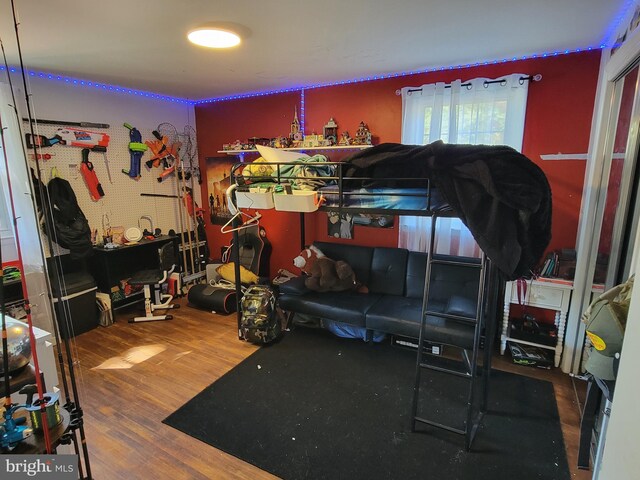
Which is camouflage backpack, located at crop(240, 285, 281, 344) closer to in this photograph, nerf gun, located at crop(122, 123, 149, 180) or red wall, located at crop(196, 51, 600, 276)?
red wall, located at crop(196, 51, 600, 276)

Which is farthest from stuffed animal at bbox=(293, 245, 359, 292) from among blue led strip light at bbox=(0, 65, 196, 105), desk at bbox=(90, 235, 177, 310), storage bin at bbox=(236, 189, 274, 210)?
blue led strip light at bbox=(0, 65, 196, 105)

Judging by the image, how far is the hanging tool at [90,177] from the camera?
3713mm

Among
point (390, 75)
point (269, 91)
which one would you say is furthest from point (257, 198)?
point (269, 91)

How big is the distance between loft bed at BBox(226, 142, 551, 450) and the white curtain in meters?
1.14

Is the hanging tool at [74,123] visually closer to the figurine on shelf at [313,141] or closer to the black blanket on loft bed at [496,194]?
the figurine on shelf at [313,141]

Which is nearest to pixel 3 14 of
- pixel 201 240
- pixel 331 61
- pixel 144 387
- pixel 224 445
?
pixel 331 61

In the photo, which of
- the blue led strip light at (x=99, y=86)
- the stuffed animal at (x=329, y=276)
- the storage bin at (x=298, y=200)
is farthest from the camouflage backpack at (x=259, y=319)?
the blue led strip light at (x=99, y=86)

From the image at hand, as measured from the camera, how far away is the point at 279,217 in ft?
14.5

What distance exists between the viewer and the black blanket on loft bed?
5.67 ft

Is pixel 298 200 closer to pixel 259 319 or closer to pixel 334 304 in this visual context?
pixel 334 304

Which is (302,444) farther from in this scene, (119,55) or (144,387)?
(119,55)

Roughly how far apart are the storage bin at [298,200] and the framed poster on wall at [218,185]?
2465 mm

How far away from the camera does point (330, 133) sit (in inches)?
148

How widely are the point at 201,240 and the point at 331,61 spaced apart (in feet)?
10.4
